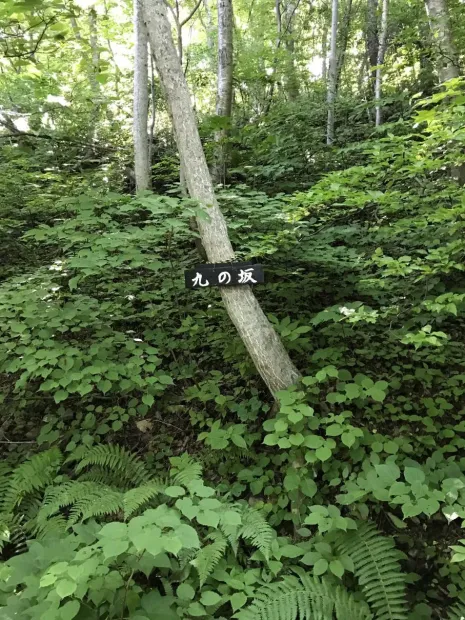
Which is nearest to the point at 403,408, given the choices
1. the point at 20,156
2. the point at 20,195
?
the point at 20,195

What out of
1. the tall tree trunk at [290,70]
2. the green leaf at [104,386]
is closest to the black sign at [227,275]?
the green leaf at [104,386]

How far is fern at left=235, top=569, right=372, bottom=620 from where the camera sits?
84.7 inches

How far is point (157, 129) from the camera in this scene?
967 centimetres

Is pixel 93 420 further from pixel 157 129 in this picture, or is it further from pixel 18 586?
pixel 157 129

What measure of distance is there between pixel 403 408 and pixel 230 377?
1.68 metres

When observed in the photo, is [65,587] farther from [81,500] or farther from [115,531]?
[81,500]

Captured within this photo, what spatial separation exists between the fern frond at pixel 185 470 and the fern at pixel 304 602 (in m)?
0.78

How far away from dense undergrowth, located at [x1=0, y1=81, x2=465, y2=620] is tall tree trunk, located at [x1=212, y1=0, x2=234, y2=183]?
2068 mm

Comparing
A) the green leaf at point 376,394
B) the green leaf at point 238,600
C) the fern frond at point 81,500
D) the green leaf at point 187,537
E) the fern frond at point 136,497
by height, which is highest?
the green leaf at point 376,394

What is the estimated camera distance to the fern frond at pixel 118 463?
332 centimetres

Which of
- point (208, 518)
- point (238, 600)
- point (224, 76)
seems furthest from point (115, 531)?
point (224, 76)

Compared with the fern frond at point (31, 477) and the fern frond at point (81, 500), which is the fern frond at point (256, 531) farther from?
the fern frond at point (31, 477)

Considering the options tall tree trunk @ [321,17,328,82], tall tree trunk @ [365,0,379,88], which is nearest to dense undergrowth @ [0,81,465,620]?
tall tree trunk @ [365,0,379,88]

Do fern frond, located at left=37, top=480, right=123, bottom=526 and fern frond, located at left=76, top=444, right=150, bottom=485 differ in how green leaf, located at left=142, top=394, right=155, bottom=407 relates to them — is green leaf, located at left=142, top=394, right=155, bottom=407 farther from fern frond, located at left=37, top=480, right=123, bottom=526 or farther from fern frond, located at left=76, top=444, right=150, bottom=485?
fern frond, located at left=37, top=480, right=123, bottom=526
